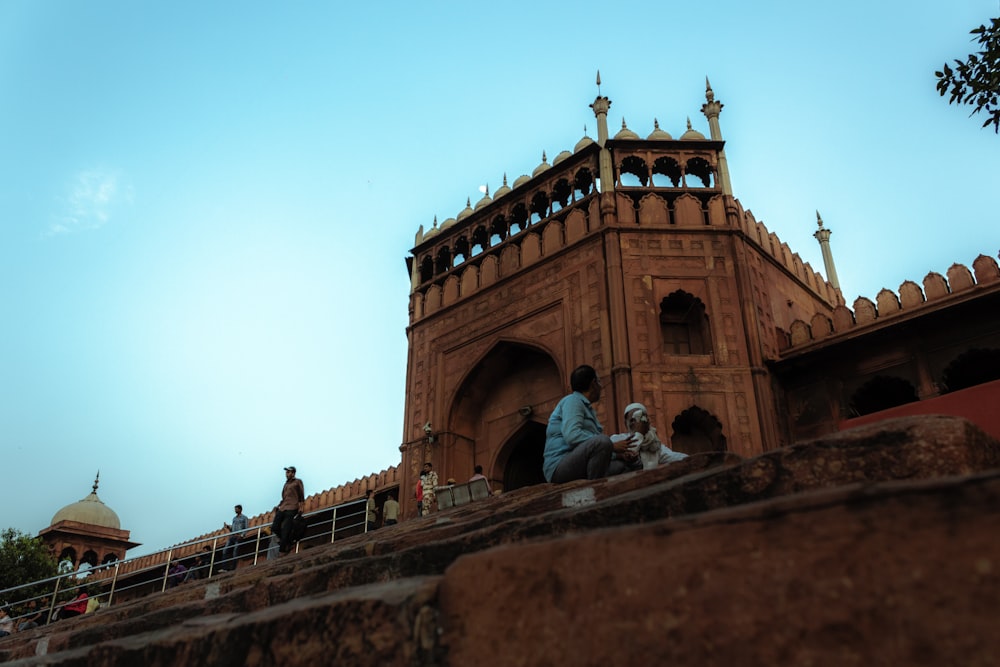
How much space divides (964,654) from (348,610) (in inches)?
49.6

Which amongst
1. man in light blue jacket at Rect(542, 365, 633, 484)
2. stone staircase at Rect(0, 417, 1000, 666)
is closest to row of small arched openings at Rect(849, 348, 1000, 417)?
man in light blue jacket at Rect(542, 365, 633, 484)

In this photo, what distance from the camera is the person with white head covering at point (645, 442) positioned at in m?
4.86

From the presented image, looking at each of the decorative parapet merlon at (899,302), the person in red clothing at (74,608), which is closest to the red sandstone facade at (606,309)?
the decorative parapet merlon at (899,302)

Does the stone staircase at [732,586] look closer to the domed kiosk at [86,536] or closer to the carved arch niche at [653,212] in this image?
the carved arch niche at [653,212]

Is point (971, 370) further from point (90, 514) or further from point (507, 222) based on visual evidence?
point (90, 514)

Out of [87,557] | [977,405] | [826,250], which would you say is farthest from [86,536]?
[977,405]

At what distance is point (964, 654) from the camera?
1.12 metres

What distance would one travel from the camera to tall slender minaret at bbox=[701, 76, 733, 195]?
12734 mm

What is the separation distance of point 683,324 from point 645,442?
7.46 m

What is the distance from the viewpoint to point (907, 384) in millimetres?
10953

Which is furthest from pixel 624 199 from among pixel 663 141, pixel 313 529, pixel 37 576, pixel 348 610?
pixel 37 576

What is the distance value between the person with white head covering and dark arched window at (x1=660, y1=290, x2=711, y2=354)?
674 centimetres

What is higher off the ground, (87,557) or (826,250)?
(826,250)

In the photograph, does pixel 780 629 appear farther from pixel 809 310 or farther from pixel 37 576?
Answer: pixel 37 576
